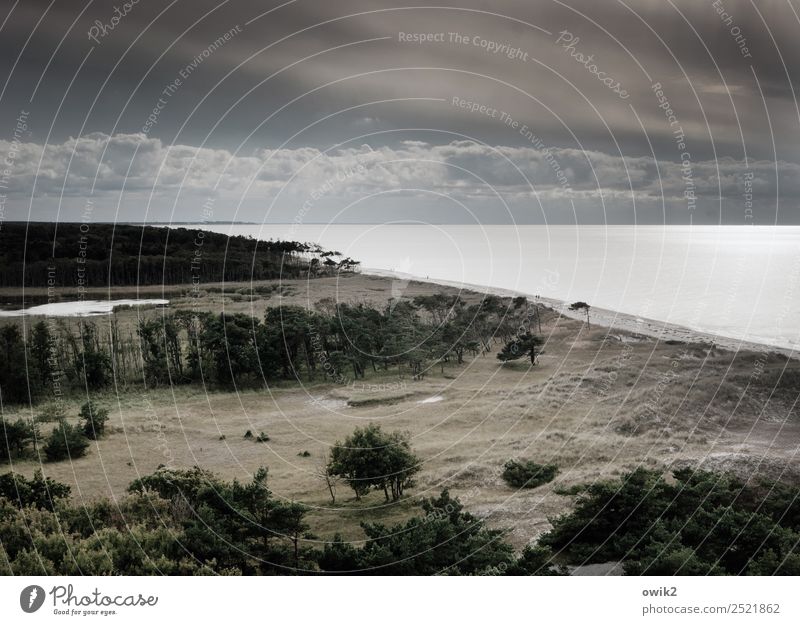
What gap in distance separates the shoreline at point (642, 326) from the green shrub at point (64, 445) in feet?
130

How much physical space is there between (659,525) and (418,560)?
6401 mm

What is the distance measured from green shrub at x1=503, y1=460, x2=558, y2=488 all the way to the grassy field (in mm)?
380

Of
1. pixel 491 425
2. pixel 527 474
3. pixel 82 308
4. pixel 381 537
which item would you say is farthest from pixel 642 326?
pixel 82 308

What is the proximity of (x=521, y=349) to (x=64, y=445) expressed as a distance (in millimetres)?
28931

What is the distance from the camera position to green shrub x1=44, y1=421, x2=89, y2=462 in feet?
88.2

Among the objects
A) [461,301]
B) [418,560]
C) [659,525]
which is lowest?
[418,560]

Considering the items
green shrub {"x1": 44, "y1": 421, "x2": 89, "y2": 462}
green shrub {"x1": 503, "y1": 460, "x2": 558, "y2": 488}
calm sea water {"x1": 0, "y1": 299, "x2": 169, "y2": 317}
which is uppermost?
calm sea water {"x1": 0, "y1": 299, "x2": 169, "y2": 317}

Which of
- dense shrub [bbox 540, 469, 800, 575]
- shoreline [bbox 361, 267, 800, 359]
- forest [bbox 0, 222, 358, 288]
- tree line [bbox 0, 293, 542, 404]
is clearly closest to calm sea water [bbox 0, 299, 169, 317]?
tree line [bbox 0, 293, 542, 404]

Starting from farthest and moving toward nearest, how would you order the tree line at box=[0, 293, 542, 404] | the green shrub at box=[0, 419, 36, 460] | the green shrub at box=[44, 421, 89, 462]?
the tree line at box=[0, 293, 542, 404]
the green shrub at box=[44, 421, 89, 462]
the green shrub at box=[0, 419, 36, 460]

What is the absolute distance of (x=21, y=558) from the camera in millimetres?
15273

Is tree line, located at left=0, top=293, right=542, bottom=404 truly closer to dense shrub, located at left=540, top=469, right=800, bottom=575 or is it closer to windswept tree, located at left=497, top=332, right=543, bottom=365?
windswept tree, located at left=497, top=332, right=543, bottom=365

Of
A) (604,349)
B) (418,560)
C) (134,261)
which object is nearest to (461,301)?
(604,349)

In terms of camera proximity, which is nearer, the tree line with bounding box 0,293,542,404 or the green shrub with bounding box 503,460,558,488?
the green shrub with bounding box 503,460,558,488

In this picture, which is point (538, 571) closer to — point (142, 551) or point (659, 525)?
point (659, 525)
